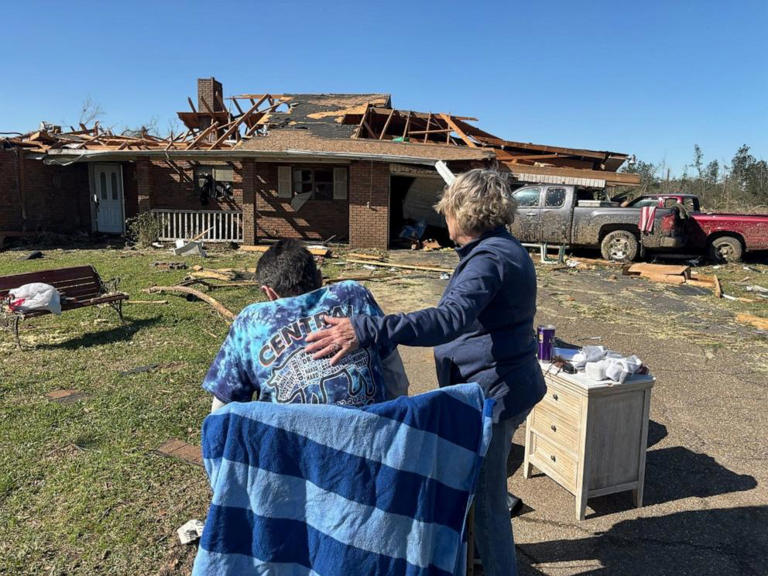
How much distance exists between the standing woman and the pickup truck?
11.7m

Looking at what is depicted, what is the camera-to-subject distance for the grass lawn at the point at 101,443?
9.13 ft

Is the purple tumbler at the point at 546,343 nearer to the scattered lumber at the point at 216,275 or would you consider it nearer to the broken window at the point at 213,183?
the scattered lumber at the point at 216,275

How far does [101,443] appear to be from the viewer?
386 cm

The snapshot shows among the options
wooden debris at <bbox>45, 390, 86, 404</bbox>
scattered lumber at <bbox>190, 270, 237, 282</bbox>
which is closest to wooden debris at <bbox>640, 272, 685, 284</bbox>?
scattered lumber at <bbox>190, 270, 237, 282</bbox>

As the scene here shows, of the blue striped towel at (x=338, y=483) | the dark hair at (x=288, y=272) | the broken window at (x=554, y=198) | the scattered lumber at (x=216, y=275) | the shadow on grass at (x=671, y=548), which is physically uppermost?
the broken window at (x=554, y=198)

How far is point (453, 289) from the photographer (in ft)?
6.57

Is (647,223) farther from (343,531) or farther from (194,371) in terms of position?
(343,531)

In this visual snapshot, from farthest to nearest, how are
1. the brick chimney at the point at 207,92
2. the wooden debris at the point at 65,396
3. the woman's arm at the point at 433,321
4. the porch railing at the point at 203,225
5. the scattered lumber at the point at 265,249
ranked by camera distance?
the brick chimney at the point at 207,92
the porch railing at the point at 203,225
the scattered lumber at the point at 265,249
the wooden debris at the point at 65,396
the woman's arm at the point at 433,321

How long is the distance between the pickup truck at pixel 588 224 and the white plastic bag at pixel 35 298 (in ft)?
33.6

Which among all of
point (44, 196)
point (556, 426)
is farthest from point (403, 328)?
point (44, 196)

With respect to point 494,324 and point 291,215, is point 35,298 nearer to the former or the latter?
point 494,324

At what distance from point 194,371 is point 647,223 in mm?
11415

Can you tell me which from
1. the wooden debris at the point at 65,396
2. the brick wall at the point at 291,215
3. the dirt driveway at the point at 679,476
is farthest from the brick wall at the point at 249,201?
the wooden debris at the point at 65,396

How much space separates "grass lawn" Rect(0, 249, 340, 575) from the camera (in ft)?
9.13
